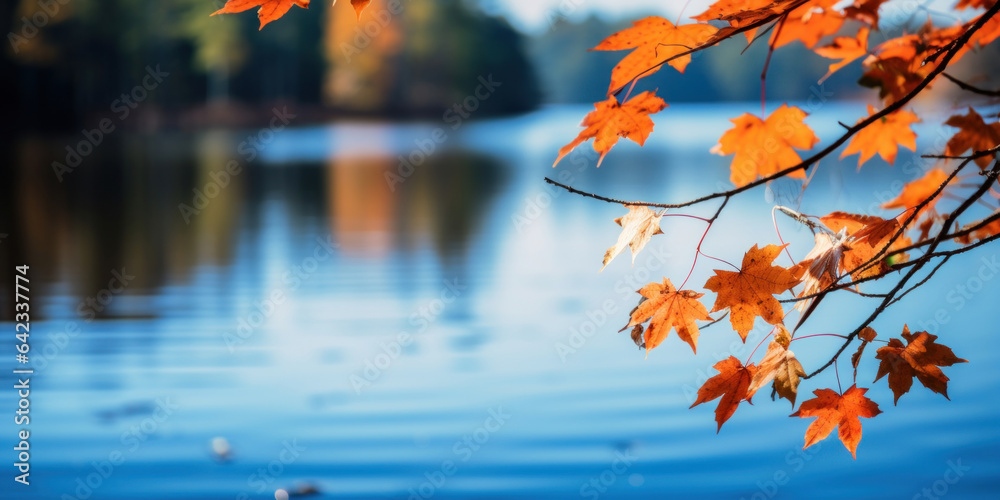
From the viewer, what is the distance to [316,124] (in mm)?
50031

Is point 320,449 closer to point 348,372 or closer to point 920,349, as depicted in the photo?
point 348,372

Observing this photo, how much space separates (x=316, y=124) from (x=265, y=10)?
166 ft

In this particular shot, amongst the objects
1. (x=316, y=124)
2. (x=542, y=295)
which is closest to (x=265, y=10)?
(x=542, y=295)

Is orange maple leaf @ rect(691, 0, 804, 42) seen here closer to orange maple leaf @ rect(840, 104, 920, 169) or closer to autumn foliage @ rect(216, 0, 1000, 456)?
autumn foliage @ rect(216, 0, 1000, 456)

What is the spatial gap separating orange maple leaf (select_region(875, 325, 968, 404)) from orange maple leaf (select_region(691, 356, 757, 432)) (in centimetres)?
18

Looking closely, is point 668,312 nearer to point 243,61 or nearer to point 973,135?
point 973,135

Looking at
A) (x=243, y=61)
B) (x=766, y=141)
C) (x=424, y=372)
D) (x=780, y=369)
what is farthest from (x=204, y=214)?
(x=243, y=61)

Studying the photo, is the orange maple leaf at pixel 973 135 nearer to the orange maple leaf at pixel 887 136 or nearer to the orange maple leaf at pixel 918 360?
the orange maple leaf at pixel 887 136

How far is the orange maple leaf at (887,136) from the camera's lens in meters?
1.38

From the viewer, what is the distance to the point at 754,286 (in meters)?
1.13

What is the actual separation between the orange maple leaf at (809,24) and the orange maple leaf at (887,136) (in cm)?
29

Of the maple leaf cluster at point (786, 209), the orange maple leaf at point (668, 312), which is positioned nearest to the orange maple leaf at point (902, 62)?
the maple leaf cluster at point (786, 209)

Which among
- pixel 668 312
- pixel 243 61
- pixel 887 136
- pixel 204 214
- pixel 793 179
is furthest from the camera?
pixel 243 61

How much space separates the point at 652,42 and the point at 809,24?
234 millimetres
